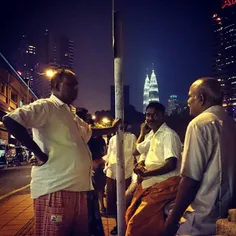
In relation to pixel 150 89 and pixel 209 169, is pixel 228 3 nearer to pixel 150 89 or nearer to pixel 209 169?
pixel 150 89

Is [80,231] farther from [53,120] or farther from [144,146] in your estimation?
[144,146]

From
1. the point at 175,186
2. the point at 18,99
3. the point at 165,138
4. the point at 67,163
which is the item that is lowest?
the point at 175,186

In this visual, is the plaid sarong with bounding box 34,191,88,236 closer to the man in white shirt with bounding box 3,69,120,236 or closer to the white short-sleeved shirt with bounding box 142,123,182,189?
the man in white shirt with bounding box 3,69,120,236

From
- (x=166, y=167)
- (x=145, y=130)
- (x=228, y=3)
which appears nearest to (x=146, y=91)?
(x=228, y=3)

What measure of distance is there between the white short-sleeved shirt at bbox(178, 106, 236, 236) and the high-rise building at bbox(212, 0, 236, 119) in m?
104

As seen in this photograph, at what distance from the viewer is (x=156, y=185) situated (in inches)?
150

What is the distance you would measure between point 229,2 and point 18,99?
94327 millimetres

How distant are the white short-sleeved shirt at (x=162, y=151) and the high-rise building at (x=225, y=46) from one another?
336 ft

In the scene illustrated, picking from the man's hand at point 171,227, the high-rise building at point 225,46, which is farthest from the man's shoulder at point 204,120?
the high-rise building at point 225,46

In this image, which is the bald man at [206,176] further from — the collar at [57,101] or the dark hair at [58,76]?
the dark hair at [58,76]

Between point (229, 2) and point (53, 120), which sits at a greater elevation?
point (229, 2)

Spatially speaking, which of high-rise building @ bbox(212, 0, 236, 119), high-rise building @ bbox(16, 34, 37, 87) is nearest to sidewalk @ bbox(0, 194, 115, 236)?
high-rise building @ bbox(16, 34, 37, 87)

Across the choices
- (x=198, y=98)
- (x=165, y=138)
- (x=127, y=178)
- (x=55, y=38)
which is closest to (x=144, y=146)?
(x=165, y=138)

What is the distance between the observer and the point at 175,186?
12.2 ft
